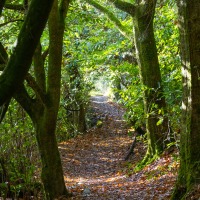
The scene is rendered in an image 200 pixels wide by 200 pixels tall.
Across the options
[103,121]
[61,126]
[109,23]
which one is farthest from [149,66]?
[103,121]

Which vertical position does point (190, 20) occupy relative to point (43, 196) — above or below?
above

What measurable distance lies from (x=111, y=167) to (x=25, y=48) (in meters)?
11.7

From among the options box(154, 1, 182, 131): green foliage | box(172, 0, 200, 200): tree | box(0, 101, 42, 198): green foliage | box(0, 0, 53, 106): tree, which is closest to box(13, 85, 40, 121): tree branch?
box(0, 101, 42, 198): green foliage

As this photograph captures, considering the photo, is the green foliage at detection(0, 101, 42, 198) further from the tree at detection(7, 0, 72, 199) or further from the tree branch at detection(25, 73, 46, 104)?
the tree branch at detection(25, 73, 46, 104)

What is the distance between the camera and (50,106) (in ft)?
25.7

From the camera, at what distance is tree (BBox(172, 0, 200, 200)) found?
5188 millimetres

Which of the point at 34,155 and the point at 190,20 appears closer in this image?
the point at 190,20

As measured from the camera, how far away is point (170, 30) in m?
10.5

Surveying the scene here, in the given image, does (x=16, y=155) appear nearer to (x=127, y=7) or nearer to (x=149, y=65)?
A: (x=149, y=65)

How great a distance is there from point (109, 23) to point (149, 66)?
359cm

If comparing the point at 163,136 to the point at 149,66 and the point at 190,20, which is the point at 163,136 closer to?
the point at 149,66

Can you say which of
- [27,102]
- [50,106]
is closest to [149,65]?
[50,106]

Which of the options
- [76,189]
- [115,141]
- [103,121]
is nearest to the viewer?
[76,189]

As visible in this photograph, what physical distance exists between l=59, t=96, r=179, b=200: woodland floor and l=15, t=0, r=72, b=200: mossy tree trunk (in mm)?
941
